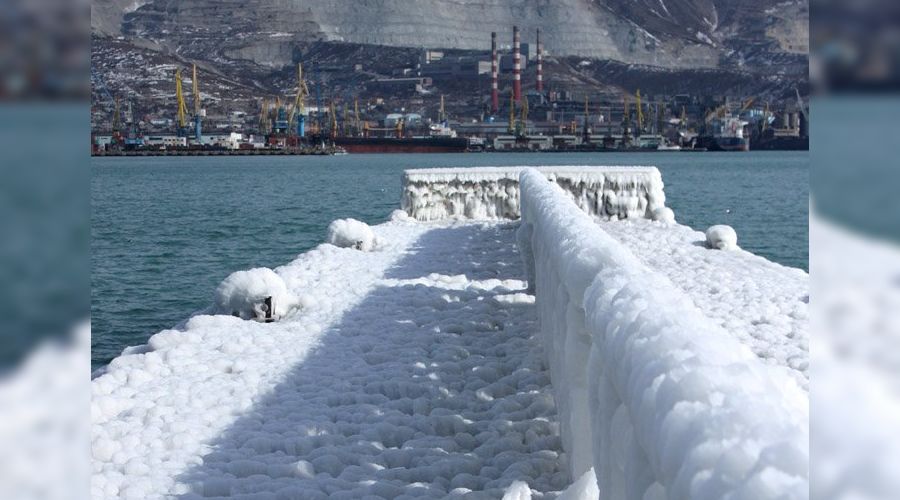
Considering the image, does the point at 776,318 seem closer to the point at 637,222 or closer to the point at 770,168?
the point at 637,222

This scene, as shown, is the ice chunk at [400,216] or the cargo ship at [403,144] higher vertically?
the cargo ship at [403,144]

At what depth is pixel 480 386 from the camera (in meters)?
5.27

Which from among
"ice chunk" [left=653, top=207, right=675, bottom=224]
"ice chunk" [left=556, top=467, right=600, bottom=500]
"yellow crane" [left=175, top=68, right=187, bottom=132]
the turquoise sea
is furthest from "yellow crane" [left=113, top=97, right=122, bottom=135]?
"ice chunk" [left=556, top=467, right=600, bottom=500]

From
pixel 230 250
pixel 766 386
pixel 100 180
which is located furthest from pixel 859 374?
pixel 100 180

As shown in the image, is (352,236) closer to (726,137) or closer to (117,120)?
(117,120)

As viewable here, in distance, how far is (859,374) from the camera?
136cm

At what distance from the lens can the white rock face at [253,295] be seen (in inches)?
288

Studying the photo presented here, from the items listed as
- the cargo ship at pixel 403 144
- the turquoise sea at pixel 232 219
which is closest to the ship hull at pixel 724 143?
the cargo ship at pixel 403 144

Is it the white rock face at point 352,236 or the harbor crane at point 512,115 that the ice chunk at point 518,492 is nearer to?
the white rock face at point 352,236

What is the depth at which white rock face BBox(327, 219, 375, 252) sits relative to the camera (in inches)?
460

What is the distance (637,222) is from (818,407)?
14746 millimetres

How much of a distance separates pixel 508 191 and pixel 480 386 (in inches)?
430

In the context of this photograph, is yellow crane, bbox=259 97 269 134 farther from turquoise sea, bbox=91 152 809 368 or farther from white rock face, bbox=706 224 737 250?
white rock face, bbox=706 224 737 250

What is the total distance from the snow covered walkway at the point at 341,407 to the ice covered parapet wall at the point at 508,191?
26.6 feet
